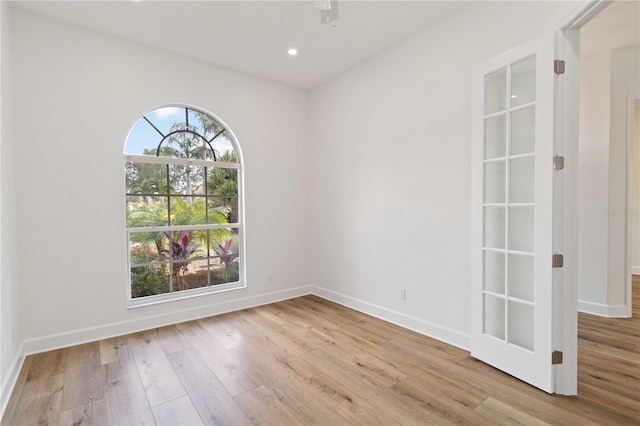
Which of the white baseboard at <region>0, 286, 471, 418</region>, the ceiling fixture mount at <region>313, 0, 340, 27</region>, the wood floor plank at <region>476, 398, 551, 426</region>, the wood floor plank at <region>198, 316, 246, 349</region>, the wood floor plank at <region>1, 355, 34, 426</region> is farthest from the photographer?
the wood floor plank at <region>198, 316, 246, 349</region>

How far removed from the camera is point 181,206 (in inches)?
139

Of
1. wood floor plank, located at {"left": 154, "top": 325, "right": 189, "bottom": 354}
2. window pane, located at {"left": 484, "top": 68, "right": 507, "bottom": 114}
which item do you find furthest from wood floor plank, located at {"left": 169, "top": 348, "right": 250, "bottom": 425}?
window pane, located at {"left": 484, "top": 68, "right": 507, "bottom": 114}

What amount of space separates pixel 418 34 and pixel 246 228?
2947 mm

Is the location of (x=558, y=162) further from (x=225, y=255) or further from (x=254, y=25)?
(x=225, y=255)

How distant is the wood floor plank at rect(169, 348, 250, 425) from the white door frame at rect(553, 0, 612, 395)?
211cm

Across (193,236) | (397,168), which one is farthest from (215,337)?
(397,168)

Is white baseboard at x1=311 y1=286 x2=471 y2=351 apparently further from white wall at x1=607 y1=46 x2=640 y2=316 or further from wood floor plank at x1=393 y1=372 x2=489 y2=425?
white wall at x1=607 y1=46 x2=640 y2=316

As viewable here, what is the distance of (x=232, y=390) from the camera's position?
6.93 ft

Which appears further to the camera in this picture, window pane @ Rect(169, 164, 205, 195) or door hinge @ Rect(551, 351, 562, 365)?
window pane @ Rect(169, 164, 205, 195)

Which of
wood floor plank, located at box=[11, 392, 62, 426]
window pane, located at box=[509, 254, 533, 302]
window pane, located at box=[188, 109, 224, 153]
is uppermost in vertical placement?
window pane, located at box=[188, 109, 224, 153]

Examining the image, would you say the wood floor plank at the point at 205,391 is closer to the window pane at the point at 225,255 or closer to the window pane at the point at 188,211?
the window pane at the point at 225,255

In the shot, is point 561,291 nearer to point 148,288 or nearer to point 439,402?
point 439,402

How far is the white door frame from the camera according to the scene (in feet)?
6.59

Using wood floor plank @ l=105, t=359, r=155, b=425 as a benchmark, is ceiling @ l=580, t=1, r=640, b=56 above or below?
above
